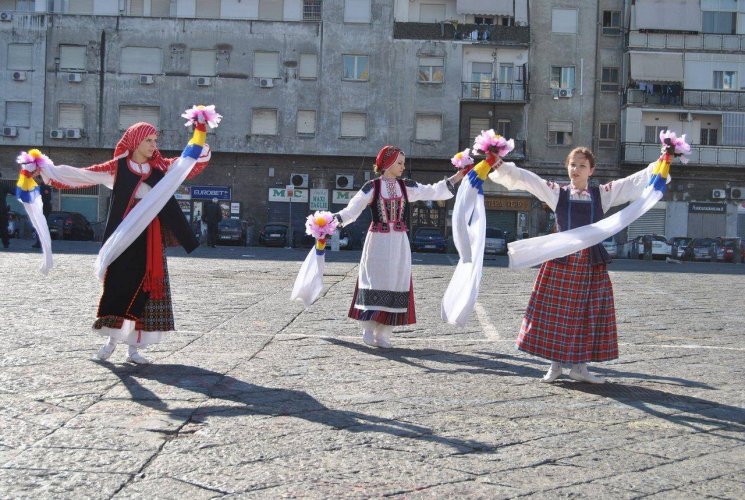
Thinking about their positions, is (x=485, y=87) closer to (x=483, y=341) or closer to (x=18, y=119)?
(x=18, y=119)

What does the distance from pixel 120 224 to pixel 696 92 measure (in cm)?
4445

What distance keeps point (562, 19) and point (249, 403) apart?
45.1 meters

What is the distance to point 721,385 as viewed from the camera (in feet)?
23.0

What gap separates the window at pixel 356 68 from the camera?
4716 centimetres

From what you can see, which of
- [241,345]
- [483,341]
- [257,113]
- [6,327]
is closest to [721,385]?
[483,341]

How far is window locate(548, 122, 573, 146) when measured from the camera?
48500mm

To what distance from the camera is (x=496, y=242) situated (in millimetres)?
40406

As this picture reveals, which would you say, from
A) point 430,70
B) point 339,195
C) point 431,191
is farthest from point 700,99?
point 431,191

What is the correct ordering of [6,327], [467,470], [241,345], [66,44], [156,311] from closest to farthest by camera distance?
[467,470]
[156,311]
[241,345]
[6,327]
[66,44]

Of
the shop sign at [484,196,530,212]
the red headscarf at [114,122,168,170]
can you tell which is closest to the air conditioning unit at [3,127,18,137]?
the shop sign at [484,196,530,212]

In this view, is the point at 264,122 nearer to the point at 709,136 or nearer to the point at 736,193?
the point at 709,136

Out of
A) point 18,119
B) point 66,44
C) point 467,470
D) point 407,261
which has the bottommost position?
point 467,470

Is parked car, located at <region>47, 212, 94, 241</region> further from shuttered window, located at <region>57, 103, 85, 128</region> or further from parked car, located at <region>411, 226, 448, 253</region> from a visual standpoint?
parked car, located at <region>411, 226, 448, 253</region>

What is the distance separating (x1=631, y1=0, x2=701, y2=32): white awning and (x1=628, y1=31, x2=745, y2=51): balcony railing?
0.40 metres
